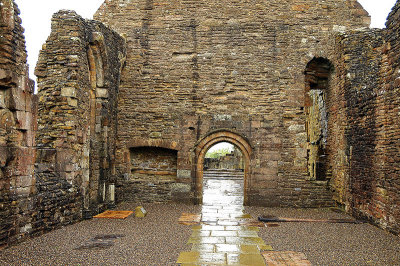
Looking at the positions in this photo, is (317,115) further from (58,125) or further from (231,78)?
(58,125)

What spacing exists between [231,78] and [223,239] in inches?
233

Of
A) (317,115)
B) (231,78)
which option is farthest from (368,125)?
(317,115)

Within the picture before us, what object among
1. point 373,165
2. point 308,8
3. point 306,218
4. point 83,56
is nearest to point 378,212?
point 373,165

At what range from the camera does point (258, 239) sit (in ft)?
21.5

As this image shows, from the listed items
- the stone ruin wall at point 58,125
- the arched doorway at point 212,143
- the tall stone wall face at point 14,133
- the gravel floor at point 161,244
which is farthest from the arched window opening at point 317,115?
the tall stone wall face at point 14,133

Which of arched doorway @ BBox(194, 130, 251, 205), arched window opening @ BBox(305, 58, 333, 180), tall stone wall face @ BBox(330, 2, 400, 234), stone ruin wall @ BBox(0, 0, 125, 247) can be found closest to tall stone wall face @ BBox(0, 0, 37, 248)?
stone ruin wall @ BBox(0, 0, 125, 247)

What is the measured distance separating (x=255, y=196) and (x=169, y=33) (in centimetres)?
604

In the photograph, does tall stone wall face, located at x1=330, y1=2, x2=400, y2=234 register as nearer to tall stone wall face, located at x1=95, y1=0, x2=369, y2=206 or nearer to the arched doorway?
tall stone wall face, located at x1=95, y1=0, x2=369, y2=206

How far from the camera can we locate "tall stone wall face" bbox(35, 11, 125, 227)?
7.31 meters

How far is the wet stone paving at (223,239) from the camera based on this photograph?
527cm

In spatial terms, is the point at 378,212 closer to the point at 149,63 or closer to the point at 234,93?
the point at 234,93

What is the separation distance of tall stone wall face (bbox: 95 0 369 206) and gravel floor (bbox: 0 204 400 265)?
2745 mm

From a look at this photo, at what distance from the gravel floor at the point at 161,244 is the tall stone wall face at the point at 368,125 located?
0.77m

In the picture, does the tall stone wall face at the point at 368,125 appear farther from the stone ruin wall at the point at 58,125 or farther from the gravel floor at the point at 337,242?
the stone ruin wall at the point at 58,125
